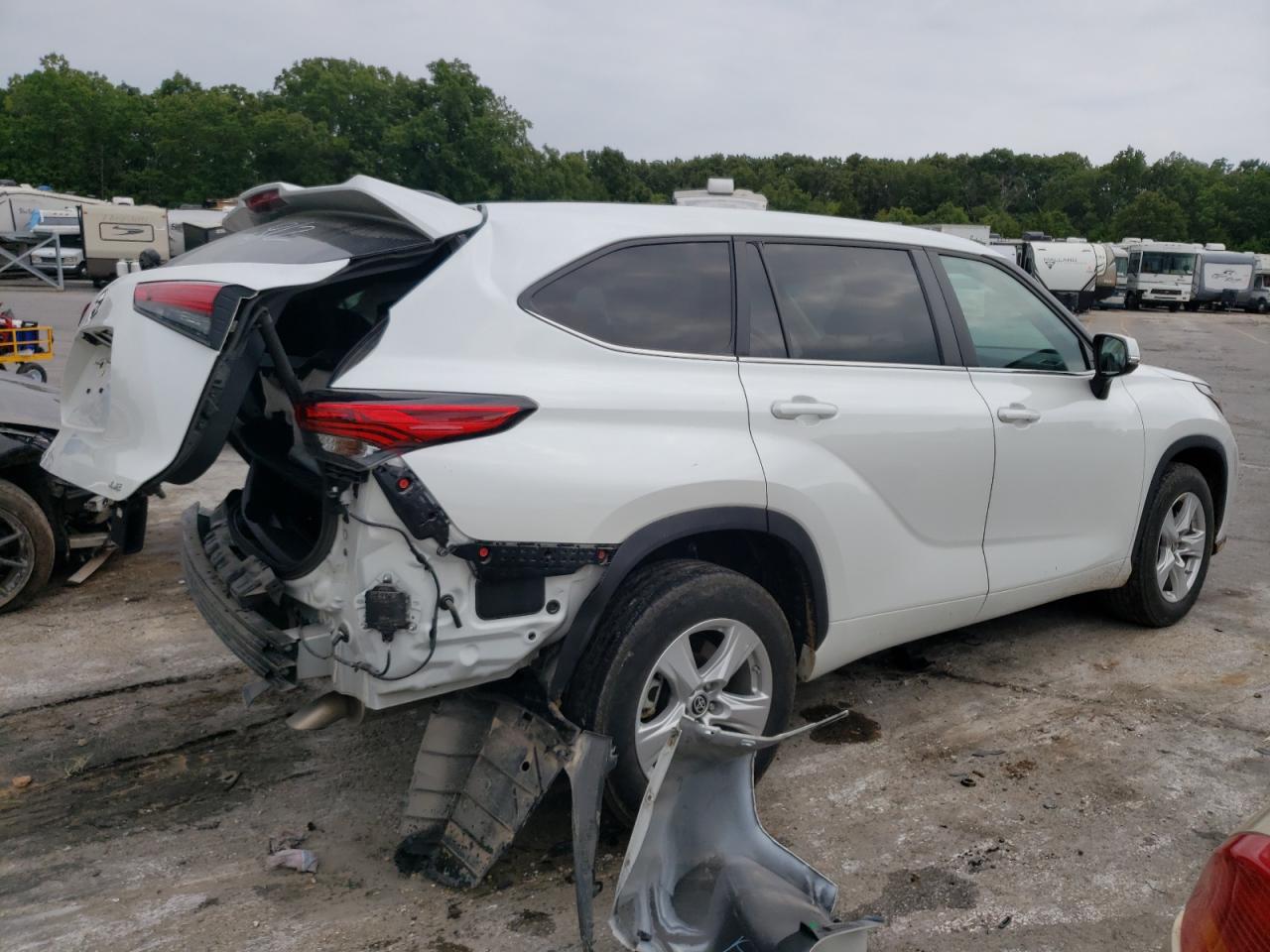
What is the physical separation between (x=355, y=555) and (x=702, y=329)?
1.33 m

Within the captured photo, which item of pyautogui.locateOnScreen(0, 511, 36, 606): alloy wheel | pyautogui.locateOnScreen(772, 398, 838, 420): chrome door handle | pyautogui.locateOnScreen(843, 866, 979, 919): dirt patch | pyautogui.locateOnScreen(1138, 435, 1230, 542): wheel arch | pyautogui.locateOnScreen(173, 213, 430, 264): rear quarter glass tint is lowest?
pyautogui.locateOnScreen(843, 866, 979, 919): dirt patch

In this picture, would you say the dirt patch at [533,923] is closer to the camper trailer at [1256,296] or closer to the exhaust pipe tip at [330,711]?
the exhaust pipe tip at [330,711]

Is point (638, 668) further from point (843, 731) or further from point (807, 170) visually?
point (807, 170)

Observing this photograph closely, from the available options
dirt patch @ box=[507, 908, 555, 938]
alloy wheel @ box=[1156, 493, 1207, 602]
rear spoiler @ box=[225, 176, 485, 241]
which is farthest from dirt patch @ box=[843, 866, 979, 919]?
alloy wheel @ box=[1156, 493, 1207, 602]

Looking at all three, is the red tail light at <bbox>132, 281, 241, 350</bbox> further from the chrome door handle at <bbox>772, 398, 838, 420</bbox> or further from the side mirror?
the side mirror

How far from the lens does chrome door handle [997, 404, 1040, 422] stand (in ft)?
13.5

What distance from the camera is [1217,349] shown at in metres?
24.8

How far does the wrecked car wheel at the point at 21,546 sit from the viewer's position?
525cm

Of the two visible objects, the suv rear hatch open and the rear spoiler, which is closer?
the suv rear hatch open

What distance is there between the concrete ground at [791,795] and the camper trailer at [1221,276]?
45.4 metres

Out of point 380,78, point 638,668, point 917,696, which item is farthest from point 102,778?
point 380,78

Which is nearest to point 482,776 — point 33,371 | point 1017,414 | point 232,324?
point 232,324

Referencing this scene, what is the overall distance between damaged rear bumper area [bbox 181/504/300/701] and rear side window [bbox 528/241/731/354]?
47.6 inches

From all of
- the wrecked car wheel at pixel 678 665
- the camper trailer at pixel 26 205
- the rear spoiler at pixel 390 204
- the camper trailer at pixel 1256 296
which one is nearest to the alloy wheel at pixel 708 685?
the wrecked car wheel at pixel 678 665
